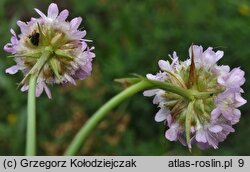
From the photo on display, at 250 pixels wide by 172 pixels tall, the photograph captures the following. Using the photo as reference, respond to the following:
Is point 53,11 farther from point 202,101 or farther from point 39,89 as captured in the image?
point 202,101

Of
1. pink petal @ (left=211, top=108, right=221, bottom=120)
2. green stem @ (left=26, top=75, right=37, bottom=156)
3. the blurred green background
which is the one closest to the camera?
green stem @ (left=26, top=75, right=37, bottom=156)

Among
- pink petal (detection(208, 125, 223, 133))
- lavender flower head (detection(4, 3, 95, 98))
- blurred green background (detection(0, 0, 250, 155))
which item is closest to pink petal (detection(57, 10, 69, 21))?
lavender flower head (detection(4, 3, 95, 98))

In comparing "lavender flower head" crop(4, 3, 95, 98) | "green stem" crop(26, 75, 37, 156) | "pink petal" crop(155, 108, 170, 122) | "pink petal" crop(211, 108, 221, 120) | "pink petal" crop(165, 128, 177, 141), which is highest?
"lavender flower head" crop(4, 3, 95, 98)

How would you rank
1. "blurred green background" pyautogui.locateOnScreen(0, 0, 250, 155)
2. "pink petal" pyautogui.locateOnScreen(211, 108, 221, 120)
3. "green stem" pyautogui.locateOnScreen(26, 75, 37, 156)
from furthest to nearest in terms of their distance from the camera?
1. "blurred green background" pyautogui.locateOnScreen(0, 0, 250, 155)
2. "pink petal" pyautogui.locateOnScreen(211, 108, 221, 120)
3. "green stem" pyautogui.locateOnScreen(26, 75, 37, 156)

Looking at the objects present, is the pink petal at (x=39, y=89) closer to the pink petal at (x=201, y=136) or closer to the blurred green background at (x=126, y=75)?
the pink petal at (x=201, y=136)

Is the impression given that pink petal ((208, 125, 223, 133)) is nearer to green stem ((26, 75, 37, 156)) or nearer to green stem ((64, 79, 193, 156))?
green stem ((64, 79, 193, 156))

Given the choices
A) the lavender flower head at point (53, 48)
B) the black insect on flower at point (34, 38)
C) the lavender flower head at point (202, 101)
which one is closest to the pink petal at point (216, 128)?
the lavender flower head at point (202, 101)
